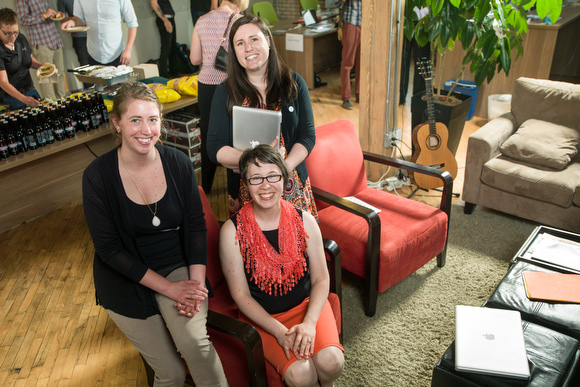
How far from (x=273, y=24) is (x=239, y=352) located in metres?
6.33

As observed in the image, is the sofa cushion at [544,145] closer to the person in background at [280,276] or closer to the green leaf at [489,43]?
the green leaf at [489,43]

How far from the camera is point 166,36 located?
6.52 metres

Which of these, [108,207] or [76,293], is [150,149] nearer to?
[108,207]

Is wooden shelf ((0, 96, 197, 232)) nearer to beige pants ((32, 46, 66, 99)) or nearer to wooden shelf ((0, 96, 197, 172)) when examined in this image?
wooden shelf ((0, 96, 197, 172))

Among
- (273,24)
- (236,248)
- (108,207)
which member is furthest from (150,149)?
(273,24)

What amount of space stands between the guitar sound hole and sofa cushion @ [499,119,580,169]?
503 mm

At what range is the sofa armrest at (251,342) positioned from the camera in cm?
155

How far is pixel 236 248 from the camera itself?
1.76 metres

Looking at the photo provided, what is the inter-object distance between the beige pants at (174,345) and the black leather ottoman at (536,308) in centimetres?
119

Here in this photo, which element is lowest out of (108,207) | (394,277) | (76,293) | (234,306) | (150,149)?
(76,293)

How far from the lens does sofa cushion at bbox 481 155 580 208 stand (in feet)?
9.45

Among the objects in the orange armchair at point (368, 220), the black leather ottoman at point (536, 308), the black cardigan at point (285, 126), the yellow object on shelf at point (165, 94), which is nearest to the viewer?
the black leather ottoman at point (536, 308)

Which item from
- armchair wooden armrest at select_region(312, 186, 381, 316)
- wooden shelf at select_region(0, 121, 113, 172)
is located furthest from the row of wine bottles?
armchair wooden armrest at select_region(312, 186, 381, 316)

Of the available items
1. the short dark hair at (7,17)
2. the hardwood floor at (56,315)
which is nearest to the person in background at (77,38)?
the short dark hair at (7,17)
